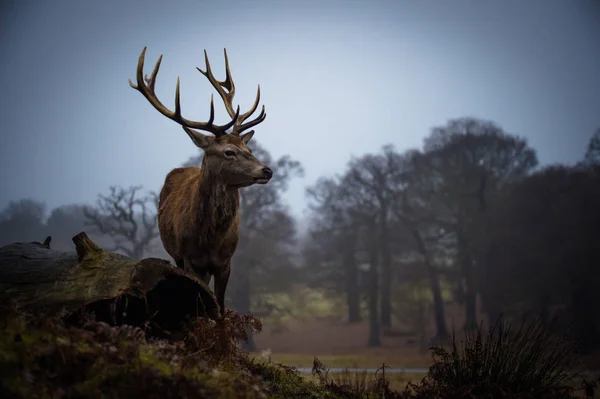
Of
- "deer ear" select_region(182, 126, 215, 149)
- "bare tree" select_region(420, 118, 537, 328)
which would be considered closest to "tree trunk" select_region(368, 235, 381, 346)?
"bare tree" select_region(420, 118, 537, 328)

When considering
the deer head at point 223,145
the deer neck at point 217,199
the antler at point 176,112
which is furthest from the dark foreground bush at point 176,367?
the antler at point 176,112

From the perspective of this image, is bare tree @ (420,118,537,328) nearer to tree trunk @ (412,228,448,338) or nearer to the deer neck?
tree trunk @ (412,228,448,338)

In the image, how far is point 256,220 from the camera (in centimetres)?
2527

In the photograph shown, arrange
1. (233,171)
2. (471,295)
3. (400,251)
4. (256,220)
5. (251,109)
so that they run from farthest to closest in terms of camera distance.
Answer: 1. (400,251)
2. (256,220)
3. (471,295)
4. (251,109)
5. (233,171)

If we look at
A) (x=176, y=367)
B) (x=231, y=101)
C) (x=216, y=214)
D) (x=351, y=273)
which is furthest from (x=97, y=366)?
(x=351, y=273)

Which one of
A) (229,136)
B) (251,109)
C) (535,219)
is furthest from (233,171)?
(535,219)

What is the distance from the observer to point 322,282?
2783 cm

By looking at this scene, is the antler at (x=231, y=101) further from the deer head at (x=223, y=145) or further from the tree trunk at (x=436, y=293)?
the tree trunk at (x=436, y=293)

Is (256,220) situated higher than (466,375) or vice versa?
(256,220)

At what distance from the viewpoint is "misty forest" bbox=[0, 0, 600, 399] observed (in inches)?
154

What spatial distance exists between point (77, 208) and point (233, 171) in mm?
21755

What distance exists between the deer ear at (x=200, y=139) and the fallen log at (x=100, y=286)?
203cm

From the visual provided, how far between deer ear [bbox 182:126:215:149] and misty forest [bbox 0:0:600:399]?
28 millimetres

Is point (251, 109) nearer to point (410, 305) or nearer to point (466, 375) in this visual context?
point (466, 375)
